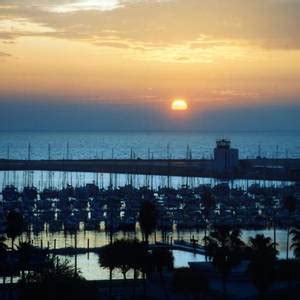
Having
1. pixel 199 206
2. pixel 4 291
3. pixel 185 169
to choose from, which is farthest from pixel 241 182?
pixel 4 291

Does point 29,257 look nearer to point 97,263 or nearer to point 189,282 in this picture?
point 97,263

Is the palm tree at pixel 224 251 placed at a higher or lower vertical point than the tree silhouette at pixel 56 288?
higher

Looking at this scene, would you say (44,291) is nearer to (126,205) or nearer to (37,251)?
(37,251)

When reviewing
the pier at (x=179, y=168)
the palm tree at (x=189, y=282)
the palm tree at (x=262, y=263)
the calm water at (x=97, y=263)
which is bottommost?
the calm water at (x=97, y=263)

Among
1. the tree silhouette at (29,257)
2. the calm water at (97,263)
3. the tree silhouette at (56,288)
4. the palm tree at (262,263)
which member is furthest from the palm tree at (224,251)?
the calm water at (97,263)

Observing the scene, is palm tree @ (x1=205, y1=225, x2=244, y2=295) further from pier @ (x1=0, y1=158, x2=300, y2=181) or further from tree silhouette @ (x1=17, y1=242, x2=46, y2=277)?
pier @ (x1=0, y1=158, x2=300, y2=181)

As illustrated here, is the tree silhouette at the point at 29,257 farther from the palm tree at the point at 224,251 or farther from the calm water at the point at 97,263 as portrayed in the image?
the palm tree at the point at 224,251

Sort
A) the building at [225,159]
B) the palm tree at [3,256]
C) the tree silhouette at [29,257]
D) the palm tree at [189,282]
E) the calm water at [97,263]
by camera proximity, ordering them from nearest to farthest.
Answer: the palm tree at [189,282], the palm tree at [3,256], the tree silhouette at [29,257], the calm water at [97,263], the building at [225,159]

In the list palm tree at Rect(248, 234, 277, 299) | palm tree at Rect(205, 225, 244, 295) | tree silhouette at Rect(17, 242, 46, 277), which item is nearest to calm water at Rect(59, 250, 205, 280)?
tree silhouette at Rect(17, 242, 46, 277)
